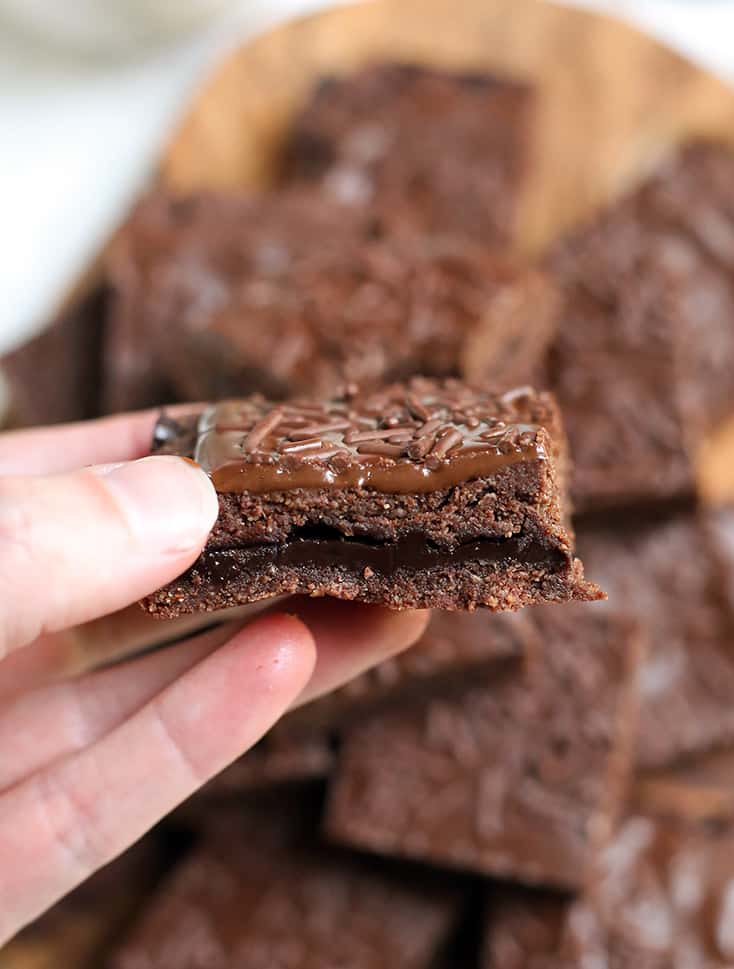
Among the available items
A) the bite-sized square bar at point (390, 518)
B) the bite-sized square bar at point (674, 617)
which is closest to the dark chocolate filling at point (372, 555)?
the bite-sized square bar at point (390, 518)

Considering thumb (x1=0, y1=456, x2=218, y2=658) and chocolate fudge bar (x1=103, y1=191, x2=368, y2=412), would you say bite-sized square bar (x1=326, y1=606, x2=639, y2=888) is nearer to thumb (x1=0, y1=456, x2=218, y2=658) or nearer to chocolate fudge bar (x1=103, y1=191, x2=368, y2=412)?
chocolate fudge bar (x1=103, y1=191, x2=368, y2=412)

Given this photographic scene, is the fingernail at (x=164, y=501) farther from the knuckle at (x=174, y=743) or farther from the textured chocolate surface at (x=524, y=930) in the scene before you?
the textured chocolate surface at (x=524, y=930)

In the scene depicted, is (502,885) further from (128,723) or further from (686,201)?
(686,201)

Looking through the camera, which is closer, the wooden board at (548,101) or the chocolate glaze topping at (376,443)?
the chocolate glaze topping at (376,443)

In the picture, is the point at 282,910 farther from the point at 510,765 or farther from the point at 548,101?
the point at 548,101

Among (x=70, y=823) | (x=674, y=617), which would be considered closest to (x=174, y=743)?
(x=70, y=823)

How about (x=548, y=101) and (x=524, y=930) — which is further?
(x=548, y=101)

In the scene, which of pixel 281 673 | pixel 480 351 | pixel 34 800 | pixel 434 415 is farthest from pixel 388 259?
pixel 34 800
